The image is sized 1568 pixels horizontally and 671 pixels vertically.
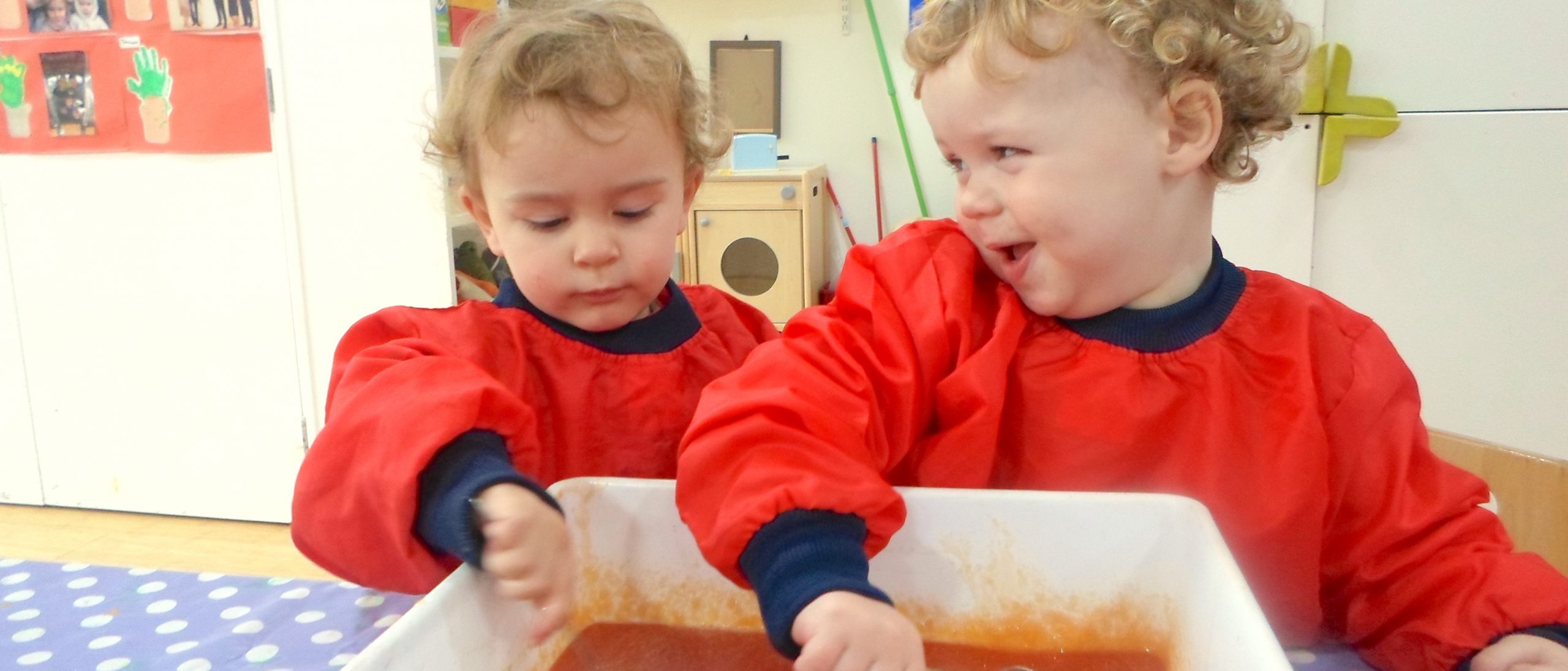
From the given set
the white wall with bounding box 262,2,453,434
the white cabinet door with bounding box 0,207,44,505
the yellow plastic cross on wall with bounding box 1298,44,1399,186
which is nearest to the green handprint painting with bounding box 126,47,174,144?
the white wall with bounding box 262,2,453,434

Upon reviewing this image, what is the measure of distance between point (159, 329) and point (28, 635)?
1.68 meters

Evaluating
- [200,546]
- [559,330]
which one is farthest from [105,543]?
[559,330]

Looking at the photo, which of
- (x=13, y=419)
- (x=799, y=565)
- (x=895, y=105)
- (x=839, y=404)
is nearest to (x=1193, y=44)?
(x=839, y=404)

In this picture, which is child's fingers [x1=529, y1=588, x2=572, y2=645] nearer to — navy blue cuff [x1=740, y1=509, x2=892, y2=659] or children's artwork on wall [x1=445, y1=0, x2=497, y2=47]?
navy blue cuff [x1=740, y1=509, x2=892, y2=659]

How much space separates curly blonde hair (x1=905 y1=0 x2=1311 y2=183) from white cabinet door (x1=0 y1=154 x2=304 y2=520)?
174cm

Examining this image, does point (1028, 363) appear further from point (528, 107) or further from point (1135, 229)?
point (528, 107)

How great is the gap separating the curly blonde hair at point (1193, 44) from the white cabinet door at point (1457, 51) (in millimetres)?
1435

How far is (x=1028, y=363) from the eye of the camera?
2.54 feet

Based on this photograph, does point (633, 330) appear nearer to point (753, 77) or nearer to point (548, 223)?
point (548, 223)

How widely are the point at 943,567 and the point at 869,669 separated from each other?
17 centimetres

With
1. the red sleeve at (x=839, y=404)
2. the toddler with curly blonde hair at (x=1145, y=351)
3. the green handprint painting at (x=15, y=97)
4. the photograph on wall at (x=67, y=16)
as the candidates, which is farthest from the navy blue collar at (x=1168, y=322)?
the green handprint painting at (x=15, y=97)

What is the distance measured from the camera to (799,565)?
1.74 ft

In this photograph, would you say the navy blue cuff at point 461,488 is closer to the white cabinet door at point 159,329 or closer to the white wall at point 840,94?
the white cabinet door at point 159,329

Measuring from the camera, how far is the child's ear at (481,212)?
0.85 meters
